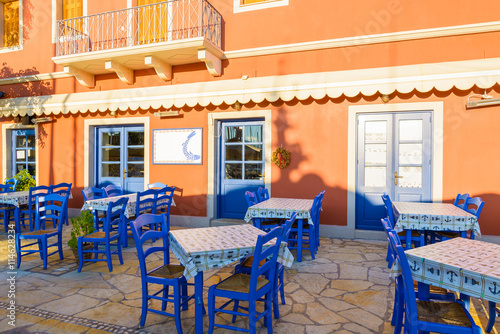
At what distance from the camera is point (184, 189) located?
8484 millimetres

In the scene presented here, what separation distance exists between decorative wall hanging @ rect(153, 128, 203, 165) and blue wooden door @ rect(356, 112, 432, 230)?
149 inches

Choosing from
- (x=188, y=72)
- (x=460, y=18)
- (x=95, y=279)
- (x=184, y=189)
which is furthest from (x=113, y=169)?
(x=460, y=18)

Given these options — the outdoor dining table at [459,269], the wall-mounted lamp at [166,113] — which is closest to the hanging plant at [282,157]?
the wall-mounted lamp at [166,113]

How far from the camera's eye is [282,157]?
754cm

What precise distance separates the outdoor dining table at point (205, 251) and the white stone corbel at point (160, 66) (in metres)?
5.63

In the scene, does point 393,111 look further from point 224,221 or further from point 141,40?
point 141,40

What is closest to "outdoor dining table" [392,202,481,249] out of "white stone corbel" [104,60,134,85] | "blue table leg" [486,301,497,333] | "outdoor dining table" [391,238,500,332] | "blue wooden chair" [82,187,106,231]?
"blue table leg" [486,301,497,333]

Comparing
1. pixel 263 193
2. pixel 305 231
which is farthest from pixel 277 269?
pixel 263 193

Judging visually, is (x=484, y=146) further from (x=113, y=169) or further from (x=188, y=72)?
(x=113, y=169)

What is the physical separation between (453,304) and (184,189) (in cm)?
666

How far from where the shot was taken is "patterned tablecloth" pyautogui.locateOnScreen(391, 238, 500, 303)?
2.27m

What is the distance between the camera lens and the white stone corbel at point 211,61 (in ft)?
24.6

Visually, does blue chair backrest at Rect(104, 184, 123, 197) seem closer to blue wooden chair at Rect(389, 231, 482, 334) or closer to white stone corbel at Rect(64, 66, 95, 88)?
white stone corbel at Rect(64, 66, 95, 88)

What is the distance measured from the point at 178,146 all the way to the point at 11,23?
7.23 m
